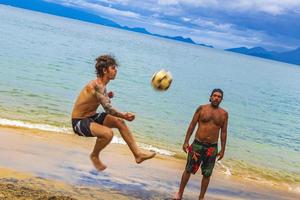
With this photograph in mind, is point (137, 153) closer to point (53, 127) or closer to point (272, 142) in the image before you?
point (53, 127)

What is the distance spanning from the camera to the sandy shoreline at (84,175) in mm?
8672

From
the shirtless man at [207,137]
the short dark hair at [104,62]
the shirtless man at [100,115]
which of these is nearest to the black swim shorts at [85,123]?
the shirtless man at [100,115]

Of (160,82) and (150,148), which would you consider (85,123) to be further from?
(150,148)

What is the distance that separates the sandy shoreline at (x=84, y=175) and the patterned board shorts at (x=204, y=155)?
3.27 ft

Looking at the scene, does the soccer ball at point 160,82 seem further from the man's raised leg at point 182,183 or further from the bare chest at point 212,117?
the man's raised leg at point 182,183

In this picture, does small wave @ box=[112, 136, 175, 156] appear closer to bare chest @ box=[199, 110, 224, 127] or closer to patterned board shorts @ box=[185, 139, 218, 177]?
patterned board shorts @ box=[185, 139, 218, 177]

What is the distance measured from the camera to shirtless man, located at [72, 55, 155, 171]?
7.41m

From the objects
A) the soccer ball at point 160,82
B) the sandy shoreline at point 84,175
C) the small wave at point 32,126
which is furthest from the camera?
the small wave at point 32,126

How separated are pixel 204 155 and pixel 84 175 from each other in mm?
2529

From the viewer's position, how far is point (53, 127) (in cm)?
1642

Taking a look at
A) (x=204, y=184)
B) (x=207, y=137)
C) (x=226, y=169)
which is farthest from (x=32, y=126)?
(x=207, y=137)

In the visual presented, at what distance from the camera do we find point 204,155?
9.02 m

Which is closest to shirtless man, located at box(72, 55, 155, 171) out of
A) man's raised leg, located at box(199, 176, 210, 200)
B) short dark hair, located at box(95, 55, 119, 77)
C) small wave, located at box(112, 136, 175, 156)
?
short dark hair, located at box(95, 55, 119, 77)

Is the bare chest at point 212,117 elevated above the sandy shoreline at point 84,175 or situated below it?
above
